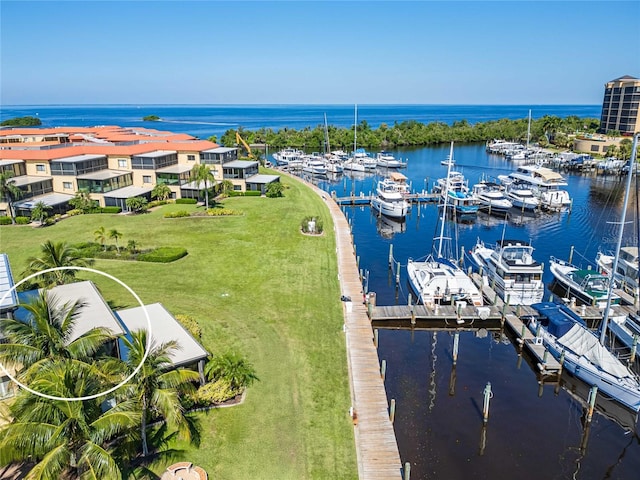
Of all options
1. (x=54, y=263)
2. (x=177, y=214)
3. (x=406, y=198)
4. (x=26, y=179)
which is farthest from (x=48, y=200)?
(x=406, y=198)

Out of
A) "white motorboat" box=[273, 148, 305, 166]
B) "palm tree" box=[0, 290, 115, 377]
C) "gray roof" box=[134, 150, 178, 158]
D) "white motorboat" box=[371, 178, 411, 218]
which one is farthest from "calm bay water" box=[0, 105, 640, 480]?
"white motorboat" box=[273, 148, 305, 166]

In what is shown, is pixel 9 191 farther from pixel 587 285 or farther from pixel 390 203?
pixel 587 285

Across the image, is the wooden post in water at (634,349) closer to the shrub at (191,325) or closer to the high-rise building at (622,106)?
the shrub at (191,325)

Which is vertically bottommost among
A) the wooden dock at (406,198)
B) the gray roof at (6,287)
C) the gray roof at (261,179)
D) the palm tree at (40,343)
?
the wooden dock at (406,198)

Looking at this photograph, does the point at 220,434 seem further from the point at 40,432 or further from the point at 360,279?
the point at 360,279

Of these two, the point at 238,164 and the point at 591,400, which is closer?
the point at 591,400

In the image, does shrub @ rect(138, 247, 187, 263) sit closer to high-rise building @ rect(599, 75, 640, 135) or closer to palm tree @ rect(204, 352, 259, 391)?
palm tree @ rect(204, 352, 259, 391)

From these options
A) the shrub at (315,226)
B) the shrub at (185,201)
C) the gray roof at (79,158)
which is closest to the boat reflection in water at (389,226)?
the shrub at (315,226)
